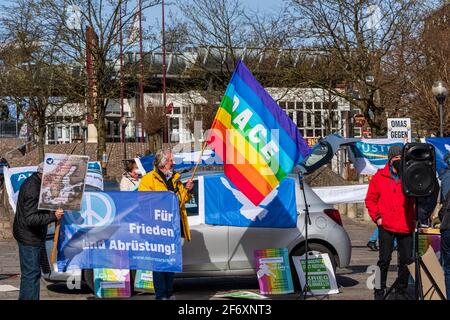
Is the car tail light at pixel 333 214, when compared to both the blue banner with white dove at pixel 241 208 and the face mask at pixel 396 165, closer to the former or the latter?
the blue banner with white dove at pixel 241 208

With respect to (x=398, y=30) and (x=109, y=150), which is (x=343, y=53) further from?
(x=109, y=150)

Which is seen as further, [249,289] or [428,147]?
[249,289]

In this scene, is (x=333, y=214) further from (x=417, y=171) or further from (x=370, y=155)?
(x=370, y=155)

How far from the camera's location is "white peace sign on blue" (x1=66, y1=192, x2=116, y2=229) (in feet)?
34.0

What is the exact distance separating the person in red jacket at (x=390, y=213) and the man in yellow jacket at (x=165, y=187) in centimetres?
225

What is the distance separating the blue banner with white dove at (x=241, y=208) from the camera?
37.5ft

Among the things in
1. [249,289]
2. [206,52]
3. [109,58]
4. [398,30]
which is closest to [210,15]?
[206,52]

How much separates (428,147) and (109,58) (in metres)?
23.8

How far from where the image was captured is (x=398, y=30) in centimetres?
3022

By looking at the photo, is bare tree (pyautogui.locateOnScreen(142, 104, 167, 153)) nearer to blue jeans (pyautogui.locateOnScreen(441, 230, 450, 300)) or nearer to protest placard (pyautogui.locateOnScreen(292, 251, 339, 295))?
protest placard (pyautogui.locateOnScreen(292, 251, 339, 295))

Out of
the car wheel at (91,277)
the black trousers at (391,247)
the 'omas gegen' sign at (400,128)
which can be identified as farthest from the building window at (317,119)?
the black trousers at (391,247)

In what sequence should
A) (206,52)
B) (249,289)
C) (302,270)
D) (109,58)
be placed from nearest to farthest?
(302,270) < (249,289) < (109,58) < (206,52)

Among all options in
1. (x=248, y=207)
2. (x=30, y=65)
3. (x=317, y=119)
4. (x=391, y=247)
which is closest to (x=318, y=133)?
(x=317, y=119)

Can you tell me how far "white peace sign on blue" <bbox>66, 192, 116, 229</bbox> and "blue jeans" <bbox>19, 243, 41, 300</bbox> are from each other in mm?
872
